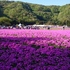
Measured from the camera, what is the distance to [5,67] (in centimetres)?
704

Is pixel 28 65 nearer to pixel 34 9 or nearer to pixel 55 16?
pixel 55 16

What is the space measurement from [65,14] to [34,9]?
3518cm

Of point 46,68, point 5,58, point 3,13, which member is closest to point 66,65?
point 46,68

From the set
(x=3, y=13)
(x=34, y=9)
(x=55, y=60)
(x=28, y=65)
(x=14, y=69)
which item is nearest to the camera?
(x=14, y=69)

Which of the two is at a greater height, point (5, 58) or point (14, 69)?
point (14, 69)

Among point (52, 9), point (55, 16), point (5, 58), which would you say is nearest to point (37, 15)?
point (55, 16)

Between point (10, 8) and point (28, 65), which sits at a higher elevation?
point (28, 65)

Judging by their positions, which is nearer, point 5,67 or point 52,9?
point 5,67

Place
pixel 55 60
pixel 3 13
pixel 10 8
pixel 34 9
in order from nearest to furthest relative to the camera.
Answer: pixel 55 60, pixel 3 13, pixel 10 8, pixel 34 9

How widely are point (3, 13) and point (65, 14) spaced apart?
3850 cm

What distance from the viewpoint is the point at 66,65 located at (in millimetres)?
7523

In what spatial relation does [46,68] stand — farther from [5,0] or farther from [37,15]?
[5,0]

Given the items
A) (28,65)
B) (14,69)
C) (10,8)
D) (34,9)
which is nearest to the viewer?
(14,69)

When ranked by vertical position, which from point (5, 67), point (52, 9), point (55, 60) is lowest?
point (52, 9)
